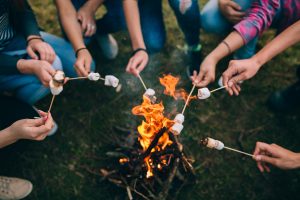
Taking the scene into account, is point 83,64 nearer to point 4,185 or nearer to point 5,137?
point 5,137

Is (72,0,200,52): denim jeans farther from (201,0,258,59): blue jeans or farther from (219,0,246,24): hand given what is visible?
(219,0,246,24): hand

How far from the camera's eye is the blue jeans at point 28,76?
Answer: 292 centimetres

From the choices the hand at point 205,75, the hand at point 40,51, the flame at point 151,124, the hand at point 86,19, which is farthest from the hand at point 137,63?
the hand at point 40,51

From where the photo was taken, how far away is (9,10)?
9.27ft

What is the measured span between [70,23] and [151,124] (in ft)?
4.33

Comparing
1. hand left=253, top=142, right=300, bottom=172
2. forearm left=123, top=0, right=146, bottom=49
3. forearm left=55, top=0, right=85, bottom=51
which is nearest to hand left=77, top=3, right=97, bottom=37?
forearm left=55, top=0, right=85, bottom=51

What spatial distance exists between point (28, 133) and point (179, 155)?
4.41 feet

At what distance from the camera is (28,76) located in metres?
2.94

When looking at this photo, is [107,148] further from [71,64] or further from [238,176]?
[238,176]

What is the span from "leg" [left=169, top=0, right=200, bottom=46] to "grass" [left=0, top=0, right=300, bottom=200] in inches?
23.7

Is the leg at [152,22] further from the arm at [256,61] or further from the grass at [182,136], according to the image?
the arm at [256,61]

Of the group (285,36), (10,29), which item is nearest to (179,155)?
(285,36)

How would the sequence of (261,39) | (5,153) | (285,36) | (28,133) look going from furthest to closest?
(261,39) < (5,153) < (285,36) < (28,133)

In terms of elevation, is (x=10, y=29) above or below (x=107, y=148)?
above
